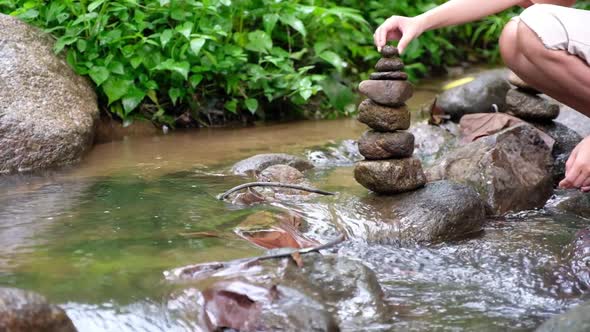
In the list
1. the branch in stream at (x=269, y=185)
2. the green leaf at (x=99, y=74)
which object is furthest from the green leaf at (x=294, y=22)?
the branch in stream at (x=269, y=185)

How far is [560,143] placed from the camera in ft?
15.9

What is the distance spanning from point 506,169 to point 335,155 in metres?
1.69

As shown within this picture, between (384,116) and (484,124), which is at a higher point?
(384,116)

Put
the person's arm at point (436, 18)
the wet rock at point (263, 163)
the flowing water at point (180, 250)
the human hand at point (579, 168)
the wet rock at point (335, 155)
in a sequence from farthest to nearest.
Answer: the wet rock at point (335, 155) → the wet rock at point (263, 163) → the person's arm at point (436, 18) → the human hand at point (579, 168) → the flowing water at point (180, 250)

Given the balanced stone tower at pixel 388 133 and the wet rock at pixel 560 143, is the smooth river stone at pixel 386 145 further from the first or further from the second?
the wet rock at pixel 560 143

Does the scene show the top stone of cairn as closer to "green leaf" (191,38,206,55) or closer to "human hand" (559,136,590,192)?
"human hand" (559,136,590,192)

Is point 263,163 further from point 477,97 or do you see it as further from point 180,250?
point 477,97

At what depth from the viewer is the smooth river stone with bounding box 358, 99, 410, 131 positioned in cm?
384

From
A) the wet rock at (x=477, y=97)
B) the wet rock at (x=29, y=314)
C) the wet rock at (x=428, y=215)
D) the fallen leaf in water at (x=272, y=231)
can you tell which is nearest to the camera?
the wet rock at (x=29, y=314)

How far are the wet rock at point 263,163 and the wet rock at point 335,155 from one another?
12.8 inches

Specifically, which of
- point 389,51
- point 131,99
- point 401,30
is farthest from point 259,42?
point 401,30

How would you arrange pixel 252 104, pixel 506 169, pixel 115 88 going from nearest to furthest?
pixel 506 169 < pixel 115 88 < pixel 252 104

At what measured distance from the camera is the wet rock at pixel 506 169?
13.7 ft

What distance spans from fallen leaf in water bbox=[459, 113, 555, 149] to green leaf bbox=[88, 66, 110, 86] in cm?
288
